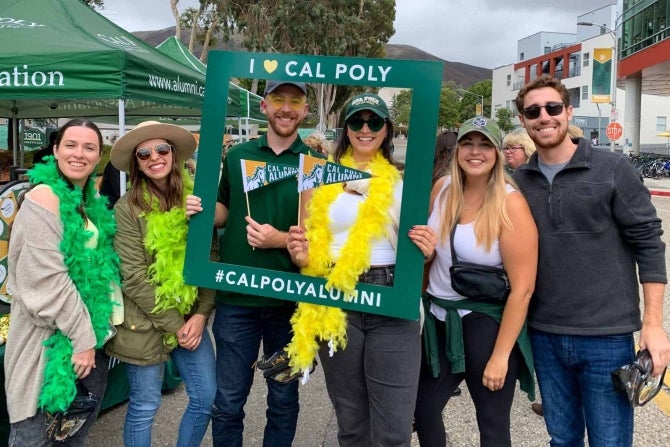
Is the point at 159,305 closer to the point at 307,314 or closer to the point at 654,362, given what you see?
the point at 307,314

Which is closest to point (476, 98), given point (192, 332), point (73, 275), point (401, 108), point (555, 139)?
point (401, 108)

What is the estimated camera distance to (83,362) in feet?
6.91

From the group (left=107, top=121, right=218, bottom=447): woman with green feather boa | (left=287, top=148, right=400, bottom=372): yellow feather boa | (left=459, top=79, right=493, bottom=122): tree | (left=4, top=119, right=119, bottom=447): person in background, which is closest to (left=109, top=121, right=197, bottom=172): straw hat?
(left=107, top=121, right=218, bottom=447): woman with green feather boa

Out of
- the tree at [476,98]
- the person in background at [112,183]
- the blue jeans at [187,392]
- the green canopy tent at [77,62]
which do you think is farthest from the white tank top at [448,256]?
the tree at [476,98]

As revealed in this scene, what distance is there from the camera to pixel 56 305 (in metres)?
2.01

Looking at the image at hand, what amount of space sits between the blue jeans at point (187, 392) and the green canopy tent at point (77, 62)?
7.43ft

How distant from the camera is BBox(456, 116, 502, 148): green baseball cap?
2.11 meters

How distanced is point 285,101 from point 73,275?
45.1 inches

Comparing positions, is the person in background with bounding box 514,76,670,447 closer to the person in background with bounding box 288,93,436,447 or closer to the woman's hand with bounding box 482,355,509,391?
the woman's hand with bounding box 482,355,509,391

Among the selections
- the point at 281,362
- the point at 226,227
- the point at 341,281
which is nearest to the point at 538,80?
the point at 341,281

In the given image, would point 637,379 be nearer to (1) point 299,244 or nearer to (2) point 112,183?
(1) point 299,244

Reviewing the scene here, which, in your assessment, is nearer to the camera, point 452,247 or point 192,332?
point 452,247

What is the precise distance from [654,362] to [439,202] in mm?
1027

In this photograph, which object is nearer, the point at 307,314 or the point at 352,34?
the point at 307,314
